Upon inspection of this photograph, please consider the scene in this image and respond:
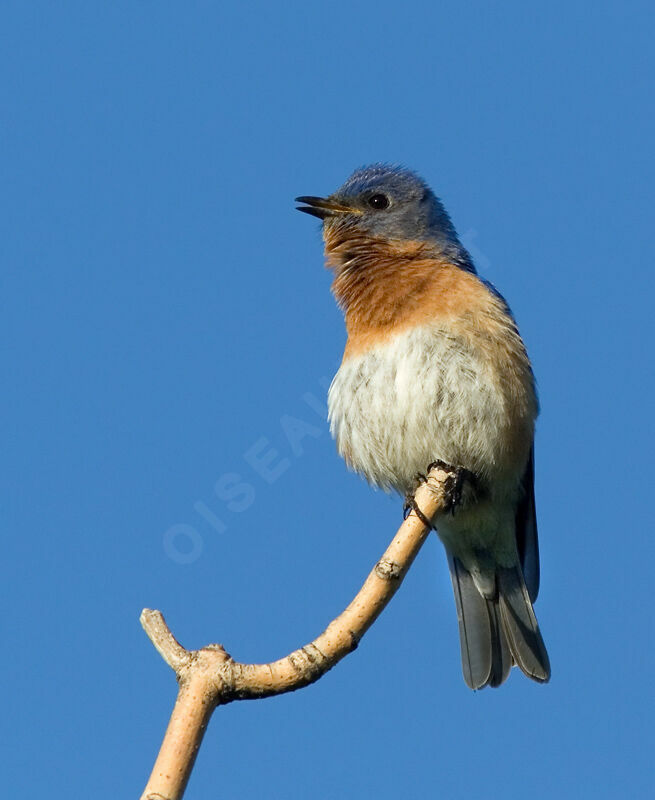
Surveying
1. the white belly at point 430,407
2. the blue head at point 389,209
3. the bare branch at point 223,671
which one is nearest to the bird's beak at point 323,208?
the blue head at point 389,209

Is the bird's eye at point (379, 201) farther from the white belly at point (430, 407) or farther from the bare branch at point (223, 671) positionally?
the bare branch at point (223, 671)

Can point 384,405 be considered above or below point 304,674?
above

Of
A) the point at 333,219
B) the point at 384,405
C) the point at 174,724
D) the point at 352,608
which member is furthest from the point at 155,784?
the point at 333,219

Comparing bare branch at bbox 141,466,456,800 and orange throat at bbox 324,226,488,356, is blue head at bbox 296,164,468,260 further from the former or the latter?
bare branch at bbox 141,466,456,800

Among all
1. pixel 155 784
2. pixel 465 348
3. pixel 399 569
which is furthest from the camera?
pixel 465 348

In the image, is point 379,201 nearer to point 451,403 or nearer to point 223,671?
point 451,403

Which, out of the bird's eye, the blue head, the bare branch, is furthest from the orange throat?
the bare branch

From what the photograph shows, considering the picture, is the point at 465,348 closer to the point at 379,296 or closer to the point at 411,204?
the point at 379,296

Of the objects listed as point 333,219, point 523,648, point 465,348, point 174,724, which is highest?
point 333,219

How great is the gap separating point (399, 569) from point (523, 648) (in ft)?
12.3

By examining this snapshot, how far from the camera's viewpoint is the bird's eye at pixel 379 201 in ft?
31.8

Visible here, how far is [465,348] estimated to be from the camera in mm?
7926

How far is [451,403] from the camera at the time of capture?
7.83m

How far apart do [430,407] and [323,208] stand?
8.83 feet
